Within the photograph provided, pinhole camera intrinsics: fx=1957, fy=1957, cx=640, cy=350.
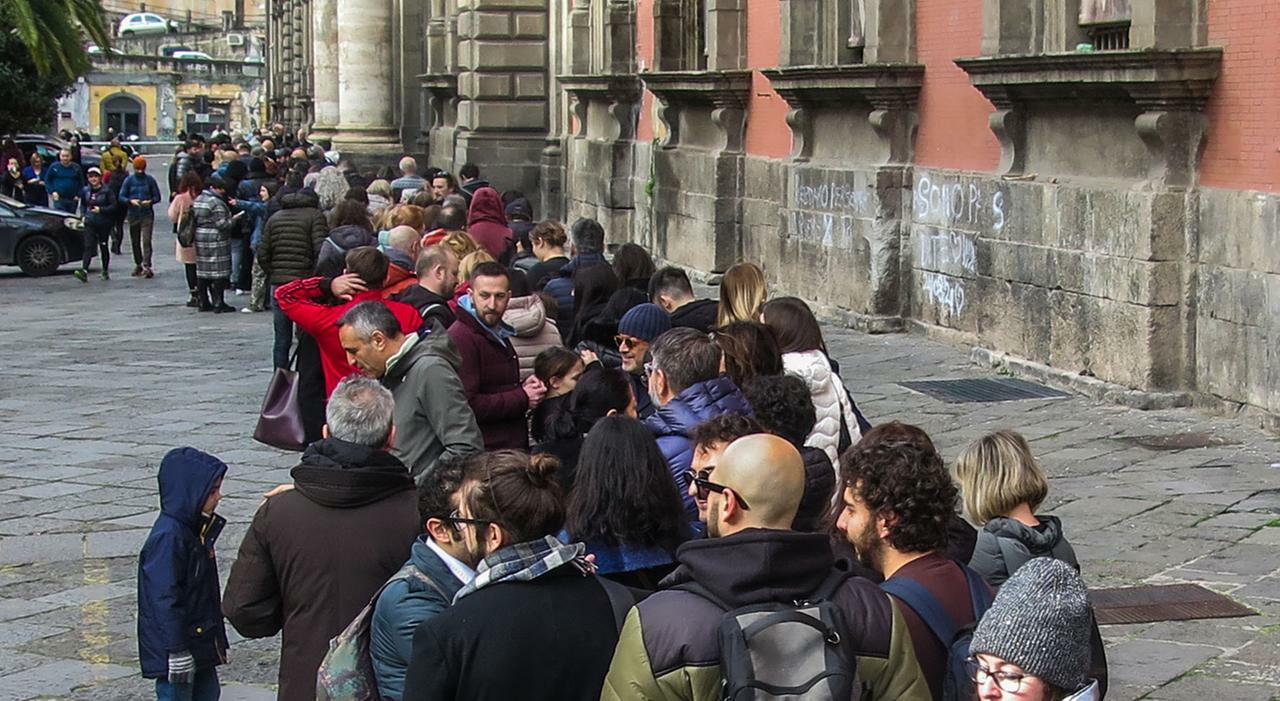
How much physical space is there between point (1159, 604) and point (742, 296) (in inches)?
76.9

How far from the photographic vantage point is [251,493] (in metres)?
10.2

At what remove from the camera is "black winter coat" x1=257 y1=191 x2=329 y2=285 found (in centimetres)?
1464

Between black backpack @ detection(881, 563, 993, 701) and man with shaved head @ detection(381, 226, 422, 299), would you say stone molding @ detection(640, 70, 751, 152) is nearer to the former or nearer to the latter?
man with shaved head @ detection(381, 226, 422, 299)

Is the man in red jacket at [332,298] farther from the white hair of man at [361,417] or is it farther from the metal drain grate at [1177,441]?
the metal drain grate at [1177,441]

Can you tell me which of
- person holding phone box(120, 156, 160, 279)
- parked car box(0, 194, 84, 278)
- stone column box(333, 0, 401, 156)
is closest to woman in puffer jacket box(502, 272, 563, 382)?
person holding phone box(120, 156, 160, 279)

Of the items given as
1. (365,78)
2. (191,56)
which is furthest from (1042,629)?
(191,56)

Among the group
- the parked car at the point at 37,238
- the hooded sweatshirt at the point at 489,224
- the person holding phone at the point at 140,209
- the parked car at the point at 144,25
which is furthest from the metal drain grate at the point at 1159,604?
the parked car at the point at 144,25

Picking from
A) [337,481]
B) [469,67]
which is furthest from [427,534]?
[469,67]

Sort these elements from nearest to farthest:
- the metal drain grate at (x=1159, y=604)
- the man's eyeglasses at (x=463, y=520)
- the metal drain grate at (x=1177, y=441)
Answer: the man's eyeglasses at (x=463, y=520) → the metal drain grate at (x=1159, y=604) → the metal drain grate at (x=1177, y=441)

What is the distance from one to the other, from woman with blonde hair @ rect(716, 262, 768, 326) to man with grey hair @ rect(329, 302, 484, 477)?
1.31m

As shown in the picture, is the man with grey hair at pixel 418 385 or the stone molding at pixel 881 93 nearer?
the man with grey hair at pixel 418 385

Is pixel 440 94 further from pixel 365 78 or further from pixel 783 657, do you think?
pixel 783 657

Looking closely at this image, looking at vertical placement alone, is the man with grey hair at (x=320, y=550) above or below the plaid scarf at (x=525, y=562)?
below

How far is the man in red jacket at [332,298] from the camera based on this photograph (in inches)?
342
